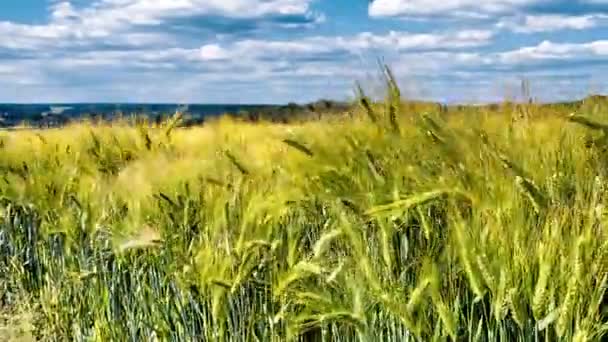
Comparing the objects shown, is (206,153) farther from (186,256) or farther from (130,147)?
(130,147)

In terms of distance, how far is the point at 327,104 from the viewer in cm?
369

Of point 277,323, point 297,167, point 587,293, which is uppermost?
point 297,167

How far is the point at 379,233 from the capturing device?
307 cm

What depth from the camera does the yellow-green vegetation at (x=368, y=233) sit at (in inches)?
105

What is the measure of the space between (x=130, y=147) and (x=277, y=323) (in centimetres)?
265

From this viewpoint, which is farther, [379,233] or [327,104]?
[327,104]

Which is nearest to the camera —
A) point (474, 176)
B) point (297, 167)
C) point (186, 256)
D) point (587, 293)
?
point (587, 293)

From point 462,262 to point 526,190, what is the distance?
10.3 inches

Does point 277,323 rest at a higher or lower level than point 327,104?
lower

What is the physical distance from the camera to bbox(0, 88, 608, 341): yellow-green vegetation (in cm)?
266

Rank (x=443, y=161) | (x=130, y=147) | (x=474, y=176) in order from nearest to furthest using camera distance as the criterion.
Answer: (x=474, y=176), (x=443, y=161), (x=130, y=147)

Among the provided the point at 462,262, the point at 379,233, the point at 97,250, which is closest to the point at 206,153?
the point at 97,250

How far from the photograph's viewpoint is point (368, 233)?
3.21 meters

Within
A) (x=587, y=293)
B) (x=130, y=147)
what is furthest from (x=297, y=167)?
(x=130, y=147)
